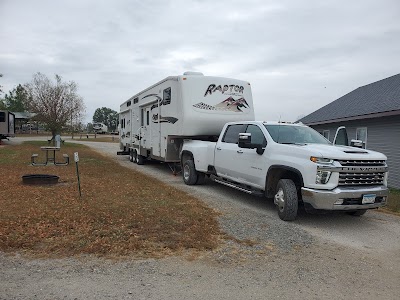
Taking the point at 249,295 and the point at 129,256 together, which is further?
the point at 129,256

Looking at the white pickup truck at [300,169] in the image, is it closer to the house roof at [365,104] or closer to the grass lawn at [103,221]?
the grass lawn at [103,221]

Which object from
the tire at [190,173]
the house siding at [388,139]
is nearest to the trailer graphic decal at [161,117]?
the tire at [190,173]

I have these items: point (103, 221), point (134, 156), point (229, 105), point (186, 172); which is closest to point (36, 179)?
point (186, 172)

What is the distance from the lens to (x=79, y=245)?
486 cm

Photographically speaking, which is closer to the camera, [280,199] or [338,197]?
[338,197]

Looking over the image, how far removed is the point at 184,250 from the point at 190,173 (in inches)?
223

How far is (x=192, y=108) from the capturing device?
10.8m

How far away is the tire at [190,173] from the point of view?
10423 millimetres

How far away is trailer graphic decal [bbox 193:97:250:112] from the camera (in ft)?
36.0

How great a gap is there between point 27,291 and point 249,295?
2.27m

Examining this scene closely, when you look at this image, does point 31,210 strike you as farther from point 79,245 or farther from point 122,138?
point 122,138

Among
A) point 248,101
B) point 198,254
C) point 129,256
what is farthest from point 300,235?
point 248,101

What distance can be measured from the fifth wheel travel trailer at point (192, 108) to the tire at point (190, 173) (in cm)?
93

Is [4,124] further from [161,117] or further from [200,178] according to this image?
[200,178]
